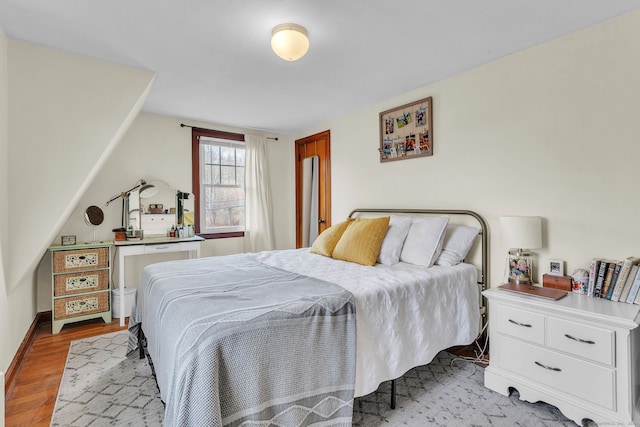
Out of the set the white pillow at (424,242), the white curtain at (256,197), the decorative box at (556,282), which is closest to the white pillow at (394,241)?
the white pillow at (424,242)

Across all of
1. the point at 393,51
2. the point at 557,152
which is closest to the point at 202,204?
the point at 393,51

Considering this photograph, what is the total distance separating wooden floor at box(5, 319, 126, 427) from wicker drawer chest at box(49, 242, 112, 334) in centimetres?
13

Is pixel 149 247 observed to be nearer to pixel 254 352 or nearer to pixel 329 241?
pixel 329 241

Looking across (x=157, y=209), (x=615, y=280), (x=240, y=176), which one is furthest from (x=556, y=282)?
(x=157, y=209)

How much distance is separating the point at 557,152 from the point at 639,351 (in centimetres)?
130

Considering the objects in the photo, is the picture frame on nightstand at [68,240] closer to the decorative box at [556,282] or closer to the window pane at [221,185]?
the window pane at [221,185]

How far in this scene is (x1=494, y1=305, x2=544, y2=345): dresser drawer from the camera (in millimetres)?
1864

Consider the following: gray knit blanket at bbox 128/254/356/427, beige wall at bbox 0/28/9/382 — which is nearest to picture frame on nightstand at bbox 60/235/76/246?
beige wall at bbox 0/28/9/382

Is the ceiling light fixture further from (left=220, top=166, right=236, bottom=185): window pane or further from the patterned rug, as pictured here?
(left=220, top=166, right=236, bottom=185): window pane

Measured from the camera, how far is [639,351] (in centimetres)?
170

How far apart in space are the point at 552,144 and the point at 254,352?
7.91ft

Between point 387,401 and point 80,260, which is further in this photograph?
point 80,260

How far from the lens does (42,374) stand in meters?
2.27

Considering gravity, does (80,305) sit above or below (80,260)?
below
